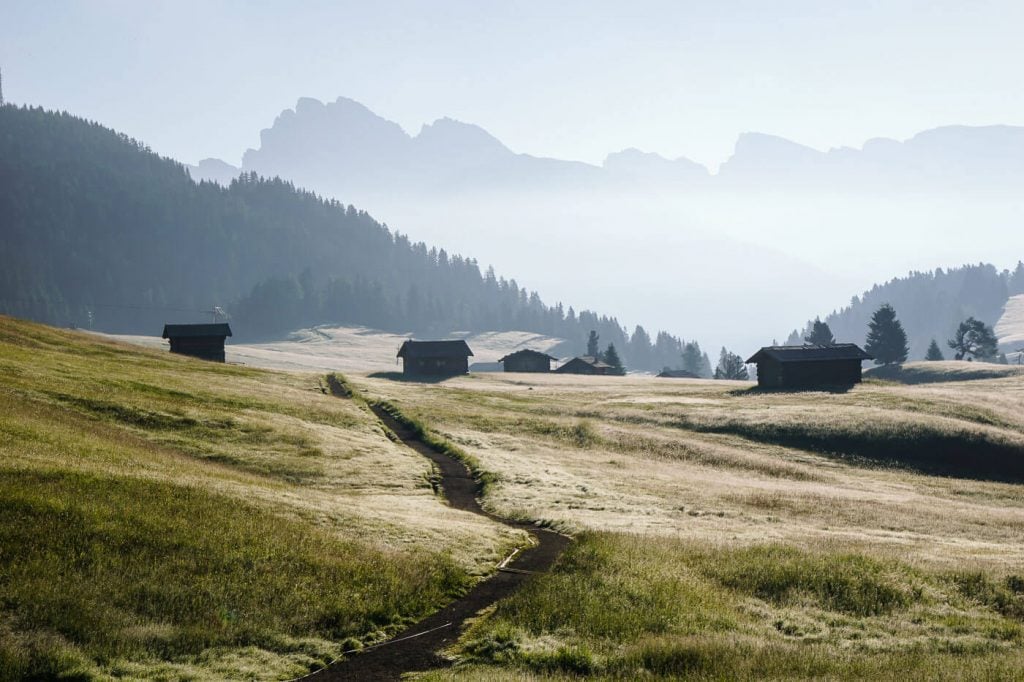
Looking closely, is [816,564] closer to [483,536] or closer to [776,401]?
[483,536]

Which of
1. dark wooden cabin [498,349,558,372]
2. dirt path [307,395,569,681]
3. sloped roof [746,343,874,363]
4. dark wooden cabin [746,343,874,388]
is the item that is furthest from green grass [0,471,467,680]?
dark wooden cabin [498,349,558,372]

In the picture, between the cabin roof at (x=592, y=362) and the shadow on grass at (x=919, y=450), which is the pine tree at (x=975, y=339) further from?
the shadow on grass at (x=919, y=450)

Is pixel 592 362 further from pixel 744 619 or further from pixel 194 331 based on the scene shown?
pixel 744 619

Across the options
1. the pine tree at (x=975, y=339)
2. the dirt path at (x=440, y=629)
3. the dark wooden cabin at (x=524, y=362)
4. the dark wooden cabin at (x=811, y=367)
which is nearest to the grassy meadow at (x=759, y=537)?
the dirt path at (x=440, y=629)

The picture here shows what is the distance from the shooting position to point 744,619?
64.4 ft

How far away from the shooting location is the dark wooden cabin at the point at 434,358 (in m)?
138

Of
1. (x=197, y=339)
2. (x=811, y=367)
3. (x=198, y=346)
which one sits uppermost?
(x=197, y=339)

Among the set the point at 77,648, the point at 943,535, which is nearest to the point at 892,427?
the point at 943,535

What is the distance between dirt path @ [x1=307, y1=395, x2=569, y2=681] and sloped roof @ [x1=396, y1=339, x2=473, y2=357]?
107153 millimetres

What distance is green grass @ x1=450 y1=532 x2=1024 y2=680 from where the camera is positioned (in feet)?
52.3

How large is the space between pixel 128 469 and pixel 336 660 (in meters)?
13.1

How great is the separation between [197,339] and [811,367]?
86689 mm

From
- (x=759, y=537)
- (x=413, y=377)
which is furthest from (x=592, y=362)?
(x=759, y=537)

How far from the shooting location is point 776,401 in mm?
86562
